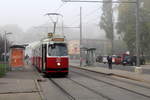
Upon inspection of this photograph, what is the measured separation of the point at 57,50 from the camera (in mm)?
25375

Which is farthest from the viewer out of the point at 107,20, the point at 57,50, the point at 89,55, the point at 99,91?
the point at 107,20

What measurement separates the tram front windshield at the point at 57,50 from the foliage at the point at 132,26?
43806mm

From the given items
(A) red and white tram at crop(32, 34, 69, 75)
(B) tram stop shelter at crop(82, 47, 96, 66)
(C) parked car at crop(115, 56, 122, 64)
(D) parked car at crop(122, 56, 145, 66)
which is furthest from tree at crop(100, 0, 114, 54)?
(A) red and white tram at crop(32, 34, 69, 75)

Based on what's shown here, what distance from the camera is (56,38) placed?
25516 mm

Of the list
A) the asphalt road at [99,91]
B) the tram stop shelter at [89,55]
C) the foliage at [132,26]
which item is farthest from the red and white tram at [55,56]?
the foliage at [132,26]

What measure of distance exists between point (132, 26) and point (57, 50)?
44695mm

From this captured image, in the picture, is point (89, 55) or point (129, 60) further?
point (129, 60)

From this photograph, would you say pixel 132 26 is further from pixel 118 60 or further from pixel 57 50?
pixel 57 50

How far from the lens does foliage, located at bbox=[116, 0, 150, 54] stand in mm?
67438

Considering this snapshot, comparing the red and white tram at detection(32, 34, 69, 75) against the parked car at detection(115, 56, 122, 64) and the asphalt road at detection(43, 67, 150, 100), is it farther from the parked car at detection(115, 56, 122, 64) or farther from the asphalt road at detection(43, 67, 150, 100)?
the parked car at detection(115, 56, 122, 64)

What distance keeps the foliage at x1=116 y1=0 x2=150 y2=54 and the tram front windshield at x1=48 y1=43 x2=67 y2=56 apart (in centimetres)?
4381

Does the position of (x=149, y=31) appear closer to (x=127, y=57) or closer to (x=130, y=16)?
(x=130, y=16)

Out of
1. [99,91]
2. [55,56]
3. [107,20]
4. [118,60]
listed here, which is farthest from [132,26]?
[99,91]

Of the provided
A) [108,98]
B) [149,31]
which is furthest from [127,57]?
[108,98]
